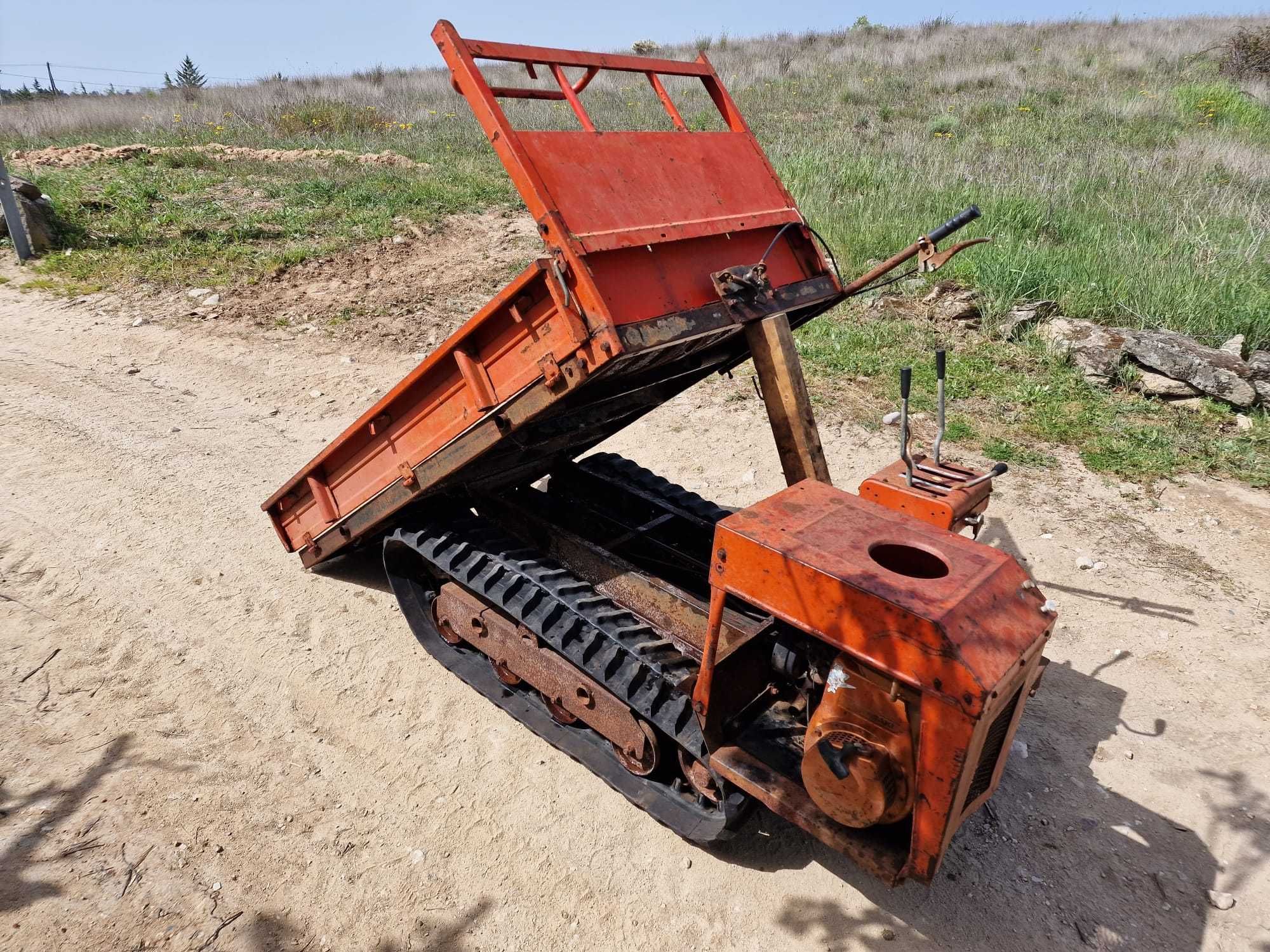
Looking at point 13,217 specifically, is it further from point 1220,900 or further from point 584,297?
point 1220,900

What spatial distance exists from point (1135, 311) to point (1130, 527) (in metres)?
3.01

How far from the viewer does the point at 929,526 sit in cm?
276

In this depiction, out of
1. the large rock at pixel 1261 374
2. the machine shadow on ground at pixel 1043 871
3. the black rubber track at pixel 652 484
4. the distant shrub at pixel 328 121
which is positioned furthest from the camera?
the distant shrub at pixel 328 121

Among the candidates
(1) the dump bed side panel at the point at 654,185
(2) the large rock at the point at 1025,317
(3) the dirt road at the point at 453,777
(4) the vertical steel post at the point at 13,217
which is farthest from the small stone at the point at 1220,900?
(4) the vertical steel post at the point at 13,217

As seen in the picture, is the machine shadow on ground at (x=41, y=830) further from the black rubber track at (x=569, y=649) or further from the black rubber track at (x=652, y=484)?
the black rubber track at (x=652, y=484)

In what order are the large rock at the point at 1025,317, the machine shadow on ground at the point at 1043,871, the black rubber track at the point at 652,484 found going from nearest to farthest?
the machine shadow on ground at the point at 1043,871
the black rubber track at the point at 652,484
the large rock at the point at 1025,317

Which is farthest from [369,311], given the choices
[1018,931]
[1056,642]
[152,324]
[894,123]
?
[894,123]

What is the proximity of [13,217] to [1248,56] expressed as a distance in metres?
24.0

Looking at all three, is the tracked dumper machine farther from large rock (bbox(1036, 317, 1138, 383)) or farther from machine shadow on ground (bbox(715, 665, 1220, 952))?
large rock (bbox(1036, 317, 1138, 383))

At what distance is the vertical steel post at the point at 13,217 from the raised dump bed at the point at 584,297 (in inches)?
369

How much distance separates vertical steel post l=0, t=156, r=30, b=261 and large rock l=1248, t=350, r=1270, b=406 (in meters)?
13.7

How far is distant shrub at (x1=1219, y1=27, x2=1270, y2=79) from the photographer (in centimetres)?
1814

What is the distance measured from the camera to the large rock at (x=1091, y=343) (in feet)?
22.9

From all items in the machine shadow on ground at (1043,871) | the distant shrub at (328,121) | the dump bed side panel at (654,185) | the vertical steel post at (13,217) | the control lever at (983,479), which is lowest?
the machine shadow on ground at (1043,871)
